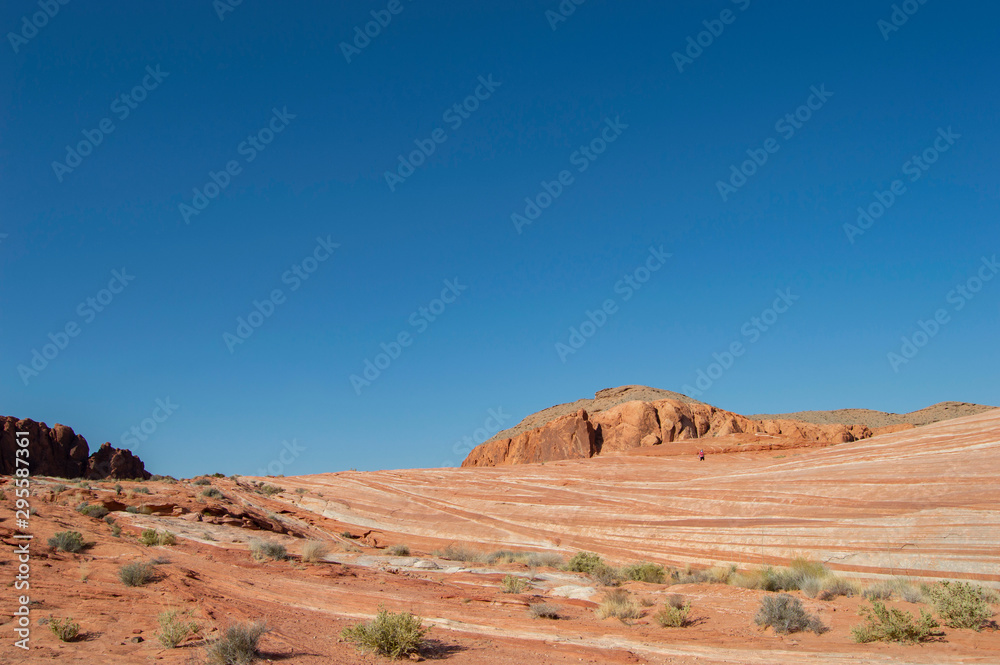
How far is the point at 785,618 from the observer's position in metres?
9.41

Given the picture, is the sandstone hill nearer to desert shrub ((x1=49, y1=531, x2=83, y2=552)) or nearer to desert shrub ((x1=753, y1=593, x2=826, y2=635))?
desert shrub ((x1=753, y1=593, x2=826, y2=635))

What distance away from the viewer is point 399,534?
25938mm

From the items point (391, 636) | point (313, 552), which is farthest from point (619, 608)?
point (313, 552)

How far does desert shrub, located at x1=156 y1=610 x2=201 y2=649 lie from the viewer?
8.15 metres

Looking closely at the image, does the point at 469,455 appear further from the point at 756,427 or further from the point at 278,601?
the point at 278,601

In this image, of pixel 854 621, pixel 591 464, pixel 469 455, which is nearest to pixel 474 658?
pixel 854 621

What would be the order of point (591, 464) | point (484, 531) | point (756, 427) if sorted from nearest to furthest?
point (484, 531) < point (591, 464) < point (756, 427)

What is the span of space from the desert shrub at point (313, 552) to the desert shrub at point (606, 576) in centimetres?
782

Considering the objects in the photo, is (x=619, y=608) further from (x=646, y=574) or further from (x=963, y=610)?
(x=963, y=610)

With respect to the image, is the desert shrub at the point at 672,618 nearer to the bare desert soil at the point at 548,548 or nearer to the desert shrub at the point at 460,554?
the bare desert soil at the point at 548,548

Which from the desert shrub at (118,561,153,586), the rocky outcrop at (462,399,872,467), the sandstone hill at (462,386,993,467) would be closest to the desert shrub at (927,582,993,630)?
the desert shrub at (118,561,153,586)

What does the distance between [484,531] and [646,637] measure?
15.7 m

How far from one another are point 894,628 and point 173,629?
10.2 metres

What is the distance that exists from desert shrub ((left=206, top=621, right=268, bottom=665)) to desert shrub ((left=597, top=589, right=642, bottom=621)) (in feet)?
20.3
